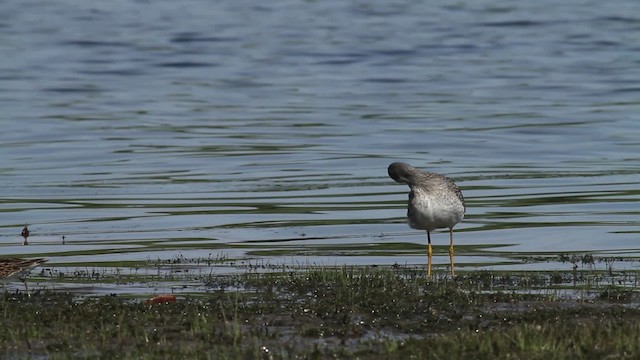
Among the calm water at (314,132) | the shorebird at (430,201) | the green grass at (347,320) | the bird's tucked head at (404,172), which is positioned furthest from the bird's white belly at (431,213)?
the calm water at (314,132)

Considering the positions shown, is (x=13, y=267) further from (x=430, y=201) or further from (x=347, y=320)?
(x=430, y=201)

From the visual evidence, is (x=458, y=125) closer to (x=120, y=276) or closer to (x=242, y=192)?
(x=242, y=192)

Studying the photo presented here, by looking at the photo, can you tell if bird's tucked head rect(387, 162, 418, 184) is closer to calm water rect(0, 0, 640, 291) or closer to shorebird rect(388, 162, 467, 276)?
shorebird rect(388, 162, 467, 276)

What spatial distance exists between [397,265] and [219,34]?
170 ft

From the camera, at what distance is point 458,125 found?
39.7 meters

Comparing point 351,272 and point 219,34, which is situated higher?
point 219,34

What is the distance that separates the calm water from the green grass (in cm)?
319

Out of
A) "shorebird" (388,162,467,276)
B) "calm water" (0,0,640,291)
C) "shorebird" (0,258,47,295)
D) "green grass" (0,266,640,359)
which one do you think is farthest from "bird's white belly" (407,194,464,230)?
"shorebird" (0,258,47,295)

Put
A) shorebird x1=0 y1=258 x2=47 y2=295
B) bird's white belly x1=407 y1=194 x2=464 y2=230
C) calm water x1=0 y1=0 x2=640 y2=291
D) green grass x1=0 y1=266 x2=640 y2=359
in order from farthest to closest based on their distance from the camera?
calm water x1=0 y1=0 x2=640 y2=291
bird's white belly x1=407 y1=194 x2=464 y2=230
shorebird x1=0 y1=258 x2=47 y2=295
green grass x1=0 y1=266 x2=640 y2=359

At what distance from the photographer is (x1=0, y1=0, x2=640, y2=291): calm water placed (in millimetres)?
22172

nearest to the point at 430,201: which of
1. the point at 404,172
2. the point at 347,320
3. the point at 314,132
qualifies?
the point at 404,172

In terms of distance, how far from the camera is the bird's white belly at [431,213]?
16953 mm

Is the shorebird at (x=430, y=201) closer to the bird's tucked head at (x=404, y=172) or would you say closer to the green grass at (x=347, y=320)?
the bird's tucked head at (x=404, y=172)

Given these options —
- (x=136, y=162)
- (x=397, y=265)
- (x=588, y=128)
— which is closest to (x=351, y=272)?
(x=397, y=265)
